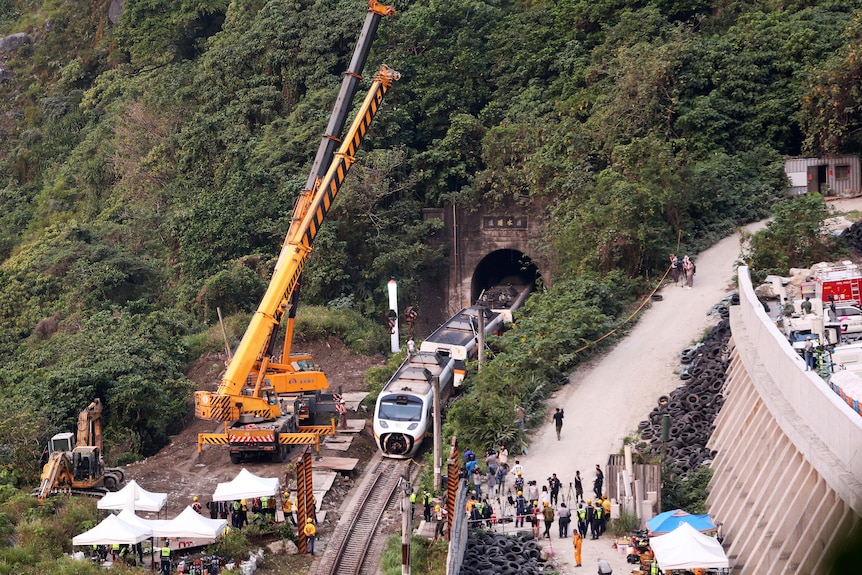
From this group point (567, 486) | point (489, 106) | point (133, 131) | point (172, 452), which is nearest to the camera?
point (567, 486)

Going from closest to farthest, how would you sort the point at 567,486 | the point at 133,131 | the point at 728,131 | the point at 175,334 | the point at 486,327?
the point at 567,486
the point at 486,327
the point at 175,334
the point at 728,131
the point at 133,131

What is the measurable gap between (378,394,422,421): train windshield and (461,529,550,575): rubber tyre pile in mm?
4751

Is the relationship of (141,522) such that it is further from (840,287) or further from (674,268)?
(674,268)

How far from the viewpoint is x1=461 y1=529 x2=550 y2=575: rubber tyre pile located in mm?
19891

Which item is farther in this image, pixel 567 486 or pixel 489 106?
pixel 489 106

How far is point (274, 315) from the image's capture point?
25.6 meters

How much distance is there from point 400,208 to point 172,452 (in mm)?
17035

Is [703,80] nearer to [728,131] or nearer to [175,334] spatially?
[728,131]

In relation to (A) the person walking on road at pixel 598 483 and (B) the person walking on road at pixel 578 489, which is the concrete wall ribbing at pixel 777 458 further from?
(B) the person walking on road at pixel 578 489

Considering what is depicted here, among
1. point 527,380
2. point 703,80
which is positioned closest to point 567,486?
point 527,380

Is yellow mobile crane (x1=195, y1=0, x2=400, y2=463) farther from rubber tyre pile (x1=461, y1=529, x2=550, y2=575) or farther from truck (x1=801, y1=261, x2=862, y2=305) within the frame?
truck (x1=801, y1=261, x2=862, y2=305)

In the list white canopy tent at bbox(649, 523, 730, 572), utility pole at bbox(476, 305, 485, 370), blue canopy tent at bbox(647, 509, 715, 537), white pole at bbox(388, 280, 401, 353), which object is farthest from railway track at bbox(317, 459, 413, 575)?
white pole at bbox(388, 280, 401, 353)

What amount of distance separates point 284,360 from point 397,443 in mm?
3775

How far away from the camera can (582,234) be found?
121 ft
